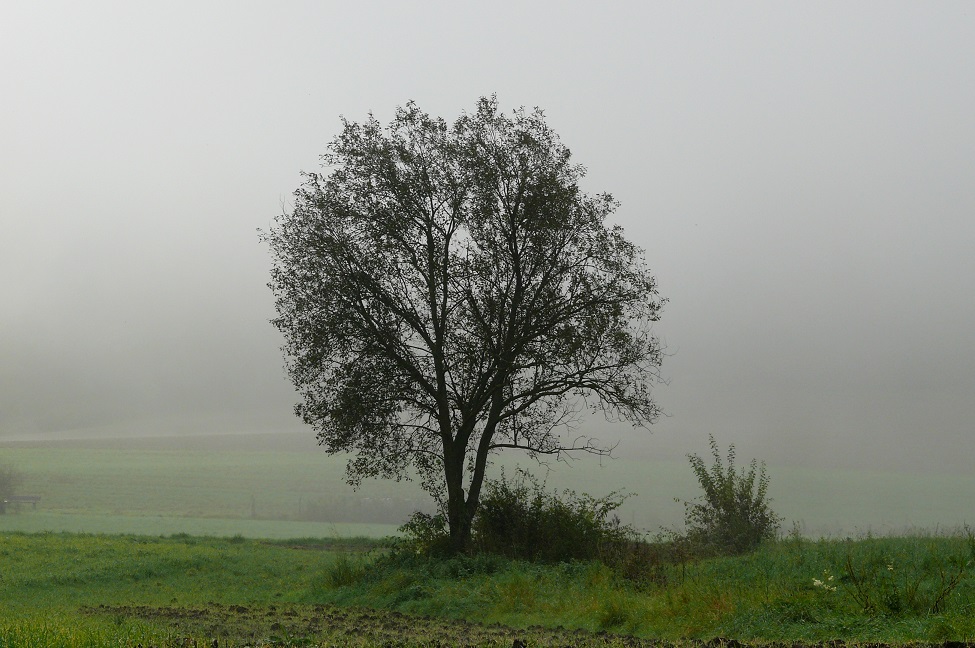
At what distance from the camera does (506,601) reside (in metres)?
15.7

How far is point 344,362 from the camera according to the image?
75.4 ft

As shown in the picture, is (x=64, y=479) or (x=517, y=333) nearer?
(x=517, y=333)

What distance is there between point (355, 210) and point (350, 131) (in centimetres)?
277

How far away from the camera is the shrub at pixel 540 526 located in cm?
2181

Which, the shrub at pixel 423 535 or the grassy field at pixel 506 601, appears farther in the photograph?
the shrub at pixel 423 535

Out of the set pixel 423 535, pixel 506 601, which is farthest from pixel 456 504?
pixel 506 601

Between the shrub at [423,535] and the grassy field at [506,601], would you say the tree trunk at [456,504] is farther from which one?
the grassy field at [506,601]

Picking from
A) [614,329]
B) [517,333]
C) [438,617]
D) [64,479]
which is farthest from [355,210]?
[64,479]

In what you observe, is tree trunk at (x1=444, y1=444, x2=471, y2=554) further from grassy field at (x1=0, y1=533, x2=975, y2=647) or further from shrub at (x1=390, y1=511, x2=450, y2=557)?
grassy field at (x1=0, y1=533, x2=975, y2=647)

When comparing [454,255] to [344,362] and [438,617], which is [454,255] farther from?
[438,617]

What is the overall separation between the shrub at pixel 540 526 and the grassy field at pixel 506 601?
6.97ft

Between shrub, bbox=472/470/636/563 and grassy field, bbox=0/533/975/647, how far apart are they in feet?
6.97

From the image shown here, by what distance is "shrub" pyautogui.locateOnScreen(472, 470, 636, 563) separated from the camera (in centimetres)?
2181

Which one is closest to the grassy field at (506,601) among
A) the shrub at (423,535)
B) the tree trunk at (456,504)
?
the shrub at (423,535)
